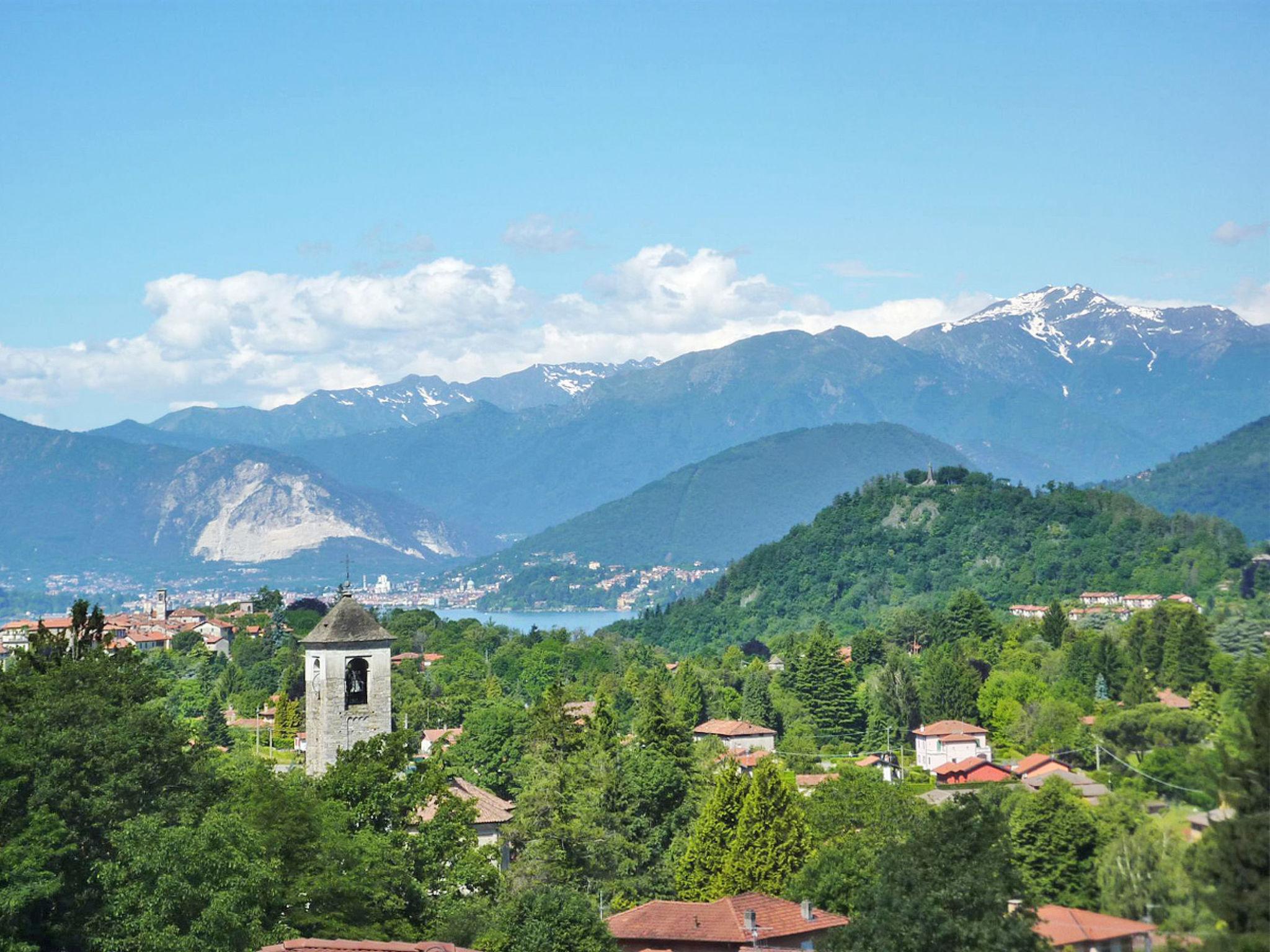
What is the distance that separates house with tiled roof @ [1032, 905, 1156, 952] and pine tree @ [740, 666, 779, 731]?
229ft

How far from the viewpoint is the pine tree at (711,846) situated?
41.7m

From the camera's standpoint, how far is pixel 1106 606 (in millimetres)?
137500

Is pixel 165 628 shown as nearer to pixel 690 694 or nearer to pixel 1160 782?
pixel 690 694

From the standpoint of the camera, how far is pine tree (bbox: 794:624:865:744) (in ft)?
308

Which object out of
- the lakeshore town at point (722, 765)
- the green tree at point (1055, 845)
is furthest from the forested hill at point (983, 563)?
the green tree at point (1055, 845)

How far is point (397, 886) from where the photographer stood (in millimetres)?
33125

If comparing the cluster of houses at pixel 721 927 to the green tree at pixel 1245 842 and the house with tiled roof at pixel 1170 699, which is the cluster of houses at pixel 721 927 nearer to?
the house with tiled roof at pixel 1170 699

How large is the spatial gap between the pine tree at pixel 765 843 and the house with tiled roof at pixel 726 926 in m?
3.41

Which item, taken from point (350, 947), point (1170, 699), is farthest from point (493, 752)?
point (350, 947)

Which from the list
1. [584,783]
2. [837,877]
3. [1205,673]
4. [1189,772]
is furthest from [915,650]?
[1189,772]

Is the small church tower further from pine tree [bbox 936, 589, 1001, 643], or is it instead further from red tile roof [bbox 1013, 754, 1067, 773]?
pine tree [bbox 936, 589, 1001, 643]

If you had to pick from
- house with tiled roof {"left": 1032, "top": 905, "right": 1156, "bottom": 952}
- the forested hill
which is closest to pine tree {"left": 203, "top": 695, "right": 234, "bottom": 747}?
house with tiled roof {"left": 1032, "top": 905, "right": 1156, "bottom": 952}

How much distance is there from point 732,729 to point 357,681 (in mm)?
49138

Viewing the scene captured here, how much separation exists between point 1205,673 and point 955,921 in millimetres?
35475
